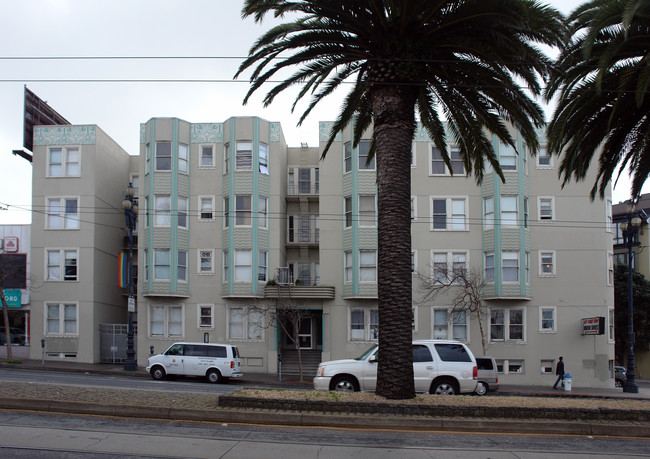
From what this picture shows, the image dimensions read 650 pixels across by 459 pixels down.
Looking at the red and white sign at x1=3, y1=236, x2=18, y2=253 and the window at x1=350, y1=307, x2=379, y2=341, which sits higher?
the red and white sign at x1=3, y1=236, x2=18, y2=253

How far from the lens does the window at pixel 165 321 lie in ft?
119

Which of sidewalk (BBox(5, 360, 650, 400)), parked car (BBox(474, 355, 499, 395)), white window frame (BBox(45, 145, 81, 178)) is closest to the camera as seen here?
parked car (BBox(474, 355, 499, 395))

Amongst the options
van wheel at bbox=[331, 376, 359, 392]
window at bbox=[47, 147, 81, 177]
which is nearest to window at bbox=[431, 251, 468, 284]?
van wheel at bbox=[331, 376, 359, 392]

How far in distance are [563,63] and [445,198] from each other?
20.3m

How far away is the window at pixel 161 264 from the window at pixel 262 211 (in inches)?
214

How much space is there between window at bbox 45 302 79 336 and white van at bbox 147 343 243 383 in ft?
31.7

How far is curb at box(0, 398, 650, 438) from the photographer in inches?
495

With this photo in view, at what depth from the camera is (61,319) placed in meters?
36.6

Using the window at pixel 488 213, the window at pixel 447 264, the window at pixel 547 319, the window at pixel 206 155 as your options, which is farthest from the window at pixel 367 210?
the window at pixel 547 319

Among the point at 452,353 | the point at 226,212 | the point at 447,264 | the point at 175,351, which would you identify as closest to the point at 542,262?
the point at 447,264

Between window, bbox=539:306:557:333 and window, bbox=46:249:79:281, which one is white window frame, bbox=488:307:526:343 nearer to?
window, bbox=539:306:557:333

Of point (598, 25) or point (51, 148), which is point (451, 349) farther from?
point (51, 148)

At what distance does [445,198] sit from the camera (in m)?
36.2

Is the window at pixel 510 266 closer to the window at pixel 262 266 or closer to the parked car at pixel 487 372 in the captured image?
the parked car at pixel 487 372
